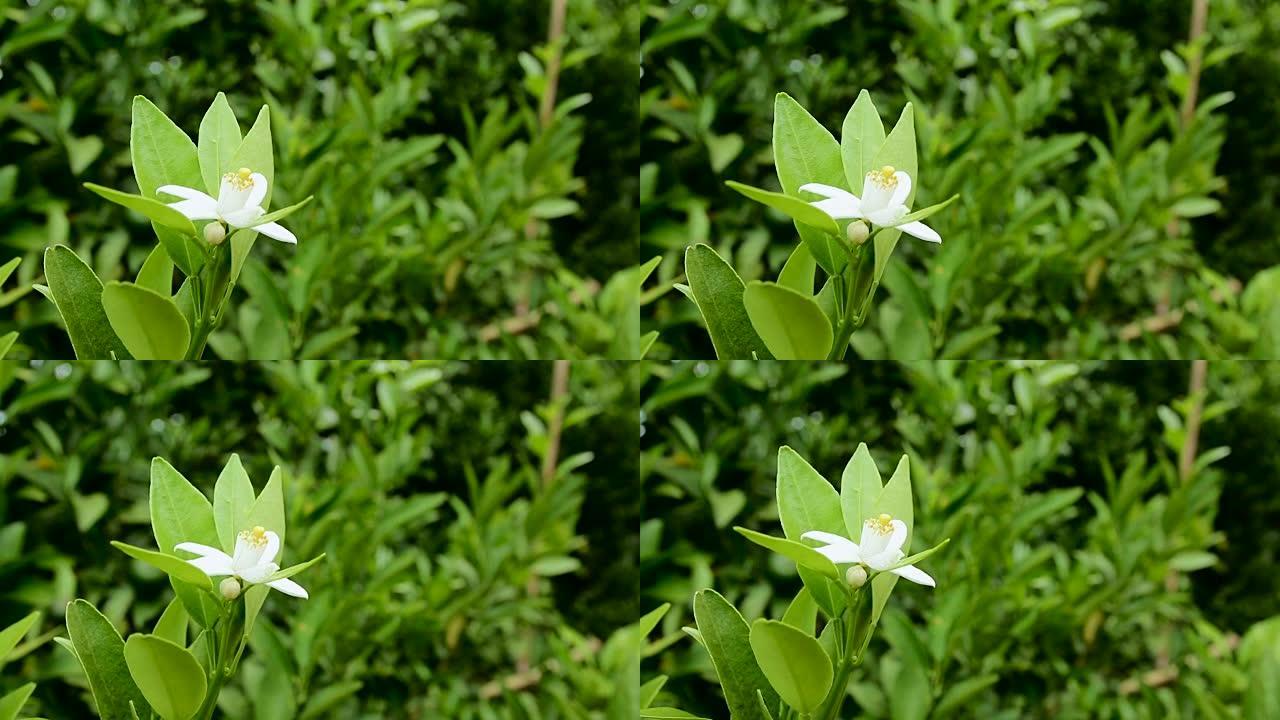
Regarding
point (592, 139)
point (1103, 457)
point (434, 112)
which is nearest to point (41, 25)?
point (434, 112)

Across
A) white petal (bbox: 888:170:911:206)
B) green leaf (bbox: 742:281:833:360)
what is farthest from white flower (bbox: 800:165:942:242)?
green leaf (bbox: 742:281:833:360)

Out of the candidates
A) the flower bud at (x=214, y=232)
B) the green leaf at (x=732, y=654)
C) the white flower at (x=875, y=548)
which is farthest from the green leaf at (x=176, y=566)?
the white flower at (x=875, y=548)

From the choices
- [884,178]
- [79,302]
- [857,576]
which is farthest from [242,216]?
[857,576]

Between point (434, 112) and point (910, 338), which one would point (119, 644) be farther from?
point (910, 338)

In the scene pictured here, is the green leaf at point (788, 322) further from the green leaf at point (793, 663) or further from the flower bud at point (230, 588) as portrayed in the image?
the flower bud at point (230, 588)

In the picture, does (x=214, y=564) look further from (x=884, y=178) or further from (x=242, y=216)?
(x=884, y=178)

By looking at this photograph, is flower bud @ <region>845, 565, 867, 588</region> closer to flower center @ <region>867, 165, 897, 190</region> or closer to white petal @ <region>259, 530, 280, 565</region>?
flower center @ <region>867, 165, 897, 190</region>
